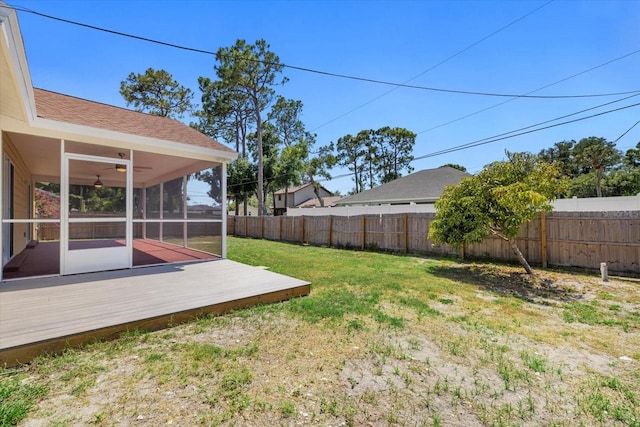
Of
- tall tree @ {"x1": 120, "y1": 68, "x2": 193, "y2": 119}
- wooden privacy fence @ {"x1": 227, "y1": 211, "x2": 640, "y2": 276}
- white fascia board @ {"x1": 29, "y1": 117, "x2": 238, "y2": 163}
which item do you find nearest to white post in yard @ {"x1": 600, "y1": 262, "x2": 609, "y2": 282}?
wooden privacy fence @ {"x1": 227, "y1": 211, "x2": 640, "y2": 276}

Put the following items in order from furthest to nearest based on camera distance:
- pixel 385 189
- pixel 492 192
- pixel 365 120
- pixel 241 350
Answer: pixel 385 189 < pixel 365 120 < pixel 492 192 < pixel 241 350

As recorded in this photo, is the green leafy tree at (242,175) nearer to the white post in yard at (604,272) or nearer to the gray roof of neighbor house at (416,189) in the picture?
the gray roof of neighbor house at (416,189)

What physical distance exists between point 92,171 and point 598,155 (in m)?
36.4

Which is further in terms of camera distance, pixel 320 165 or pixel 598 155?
pixel 320 165

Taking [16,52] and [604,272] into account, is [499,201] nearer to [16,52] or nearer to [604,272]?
[604,272]

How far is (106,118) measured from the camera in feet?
19.4

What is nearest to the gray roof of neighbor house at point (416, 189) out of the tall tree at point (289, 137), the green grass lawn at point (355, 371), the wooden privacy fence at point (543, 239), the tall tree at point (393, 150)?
the tall tree at point (289, 137)

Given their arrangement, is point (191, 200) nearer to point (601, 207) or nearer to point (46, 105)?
point (46, 105)

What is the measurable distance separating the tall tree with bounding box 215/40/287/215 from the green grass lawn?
17998 mm

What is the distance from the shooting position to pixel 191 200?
317 inches

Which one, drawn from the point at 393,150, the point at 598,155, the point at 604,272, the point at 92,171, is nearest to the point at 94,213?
the point at 92,171

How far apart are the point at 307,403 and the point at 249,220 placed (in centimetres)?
1637

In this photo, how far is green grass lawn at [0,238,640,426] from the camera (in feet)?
6.41

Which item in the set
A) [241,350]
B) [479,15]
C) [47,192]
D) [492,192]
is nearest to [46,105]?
[241,350]
